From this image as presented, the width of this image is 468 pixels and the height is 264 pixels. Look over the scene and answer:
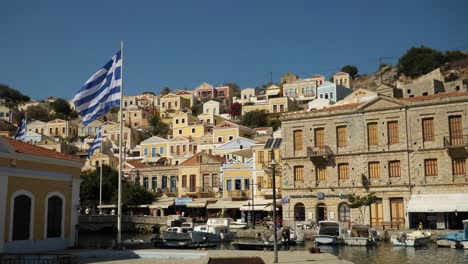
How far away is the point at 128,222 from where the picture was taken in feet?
195

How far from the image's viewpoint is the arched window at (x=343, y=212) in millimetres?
46044

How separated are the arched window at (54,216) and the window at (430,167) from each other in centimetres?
2896

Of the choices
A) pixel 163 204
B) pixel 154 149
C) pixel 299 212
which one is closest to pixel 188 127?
pixel 154 149

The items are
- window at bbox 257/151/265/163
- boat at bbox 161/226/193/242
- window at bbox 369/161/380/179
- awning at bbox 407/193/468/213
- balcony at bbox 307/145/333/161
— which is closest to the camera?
boat at bbox 161/226/193/242

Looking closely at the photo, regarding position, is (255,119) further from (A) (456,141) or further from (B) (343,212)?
(A) (456,141)

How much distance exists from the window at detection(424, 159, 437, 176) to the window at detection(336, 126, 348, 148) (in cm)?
683

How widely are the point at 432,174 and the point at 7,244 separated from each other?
105 feet

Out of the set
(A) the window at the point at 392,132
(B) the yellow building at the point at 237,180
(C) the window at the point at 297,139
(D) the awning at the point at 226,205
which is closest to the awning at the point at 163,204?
(D) the awning at the point at 226,205

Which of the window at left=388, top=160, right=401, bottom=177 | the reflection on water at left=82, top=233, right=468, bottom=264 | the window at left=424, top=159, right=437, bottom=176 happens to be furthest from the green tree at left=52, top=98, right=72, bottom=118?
the reflection on water at left=82, top=233, right=468, bottom=264

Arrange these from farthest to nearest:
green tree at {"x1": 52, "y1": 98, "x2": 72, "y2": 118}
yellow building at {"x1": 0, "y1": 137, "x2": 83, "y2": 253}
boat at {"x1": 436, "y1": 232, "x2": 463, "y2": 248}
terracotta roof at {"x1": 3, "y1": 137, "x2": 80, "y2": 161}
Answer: green tree at {"x1": 52, "y1": 98, "x2": 72, "y2": 118}
boat at {"x1": 436, "y1": 232, "x2": 463, "y2": 248}
terracotta roof at {"x1": 3, "y1": 137, "x2": 80, "y2": 161}
yellow building at {"x1": 0, "y1": 137, "x2": 83, "y2": 253}

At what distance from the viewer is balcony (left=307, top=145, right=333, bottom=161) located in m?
46.6

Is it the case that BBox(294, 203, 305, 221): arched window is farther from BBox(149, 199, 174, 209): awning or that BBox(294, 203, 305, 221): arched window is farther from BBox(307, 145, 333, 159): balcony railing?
BBox(149, 199, 174, 209): awning

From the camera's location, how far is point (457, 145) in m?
41.3

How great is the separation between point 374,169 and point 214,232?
14.3 m
